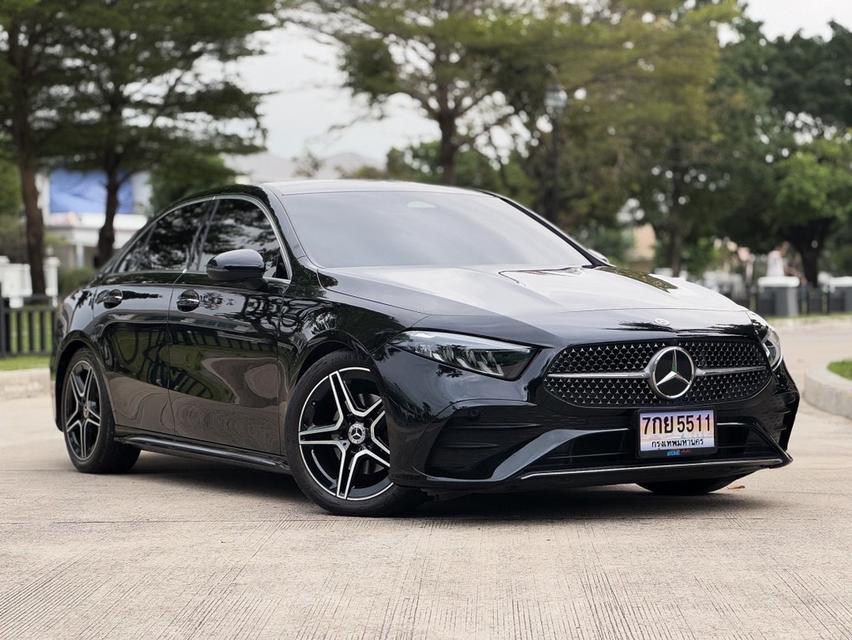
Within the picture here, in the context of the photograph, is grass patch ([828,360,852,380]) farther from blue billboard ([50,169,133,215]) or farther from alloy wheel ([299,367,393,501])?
blue billboard ([50,169,133,215])

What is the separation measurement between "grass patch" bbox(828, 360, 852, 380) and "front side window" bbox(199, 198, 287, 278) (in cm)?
794

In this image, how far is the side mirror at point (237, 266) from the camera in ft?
25.3

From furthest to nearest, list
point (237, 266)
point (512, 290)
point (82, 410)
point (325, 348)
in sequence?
1. point (82, 410)
2. point (237, 266)
3. point (325, 348)
4. point (512, 290)

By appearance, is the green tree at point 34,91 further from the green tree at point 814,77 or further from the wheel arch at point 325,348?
the green tree at point 814,77

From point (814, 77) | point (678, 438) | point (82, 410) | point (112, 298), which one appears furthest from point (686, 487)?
point (814, 77)

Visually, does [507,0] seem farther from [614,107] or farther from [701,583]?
[701,583]

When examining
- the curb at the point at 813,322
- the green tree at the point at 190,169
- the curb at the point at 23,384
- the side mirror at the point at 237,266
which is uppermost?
the green tree at the point at 190,169

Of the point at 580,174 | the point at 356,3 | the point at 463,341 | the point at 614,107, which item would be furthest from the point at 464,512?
the point at 580,174

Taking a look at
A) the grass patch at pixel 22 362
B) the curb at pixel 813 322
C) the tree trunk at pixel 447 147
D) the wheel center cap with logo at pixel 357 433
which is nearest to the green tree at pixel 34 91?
the grass patch at pixel 22 362

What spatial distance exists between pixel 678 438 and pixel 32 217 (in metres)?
31.2

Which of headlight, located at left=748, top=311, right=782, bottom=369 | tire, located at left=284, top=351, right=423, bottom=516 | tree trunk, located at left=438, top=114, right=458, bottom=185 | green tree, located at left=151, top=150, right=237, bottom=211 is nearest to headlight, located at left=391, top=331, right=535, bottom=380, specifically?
tire, located at left=284, top=351, right=423, bottom=516

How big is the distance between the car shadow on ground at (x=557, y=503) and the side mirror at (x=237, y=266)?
1.08 m

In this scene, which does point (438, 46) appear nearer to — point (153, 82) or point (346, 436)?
point (153, 82)

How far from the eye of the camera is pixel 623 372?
264 inches
